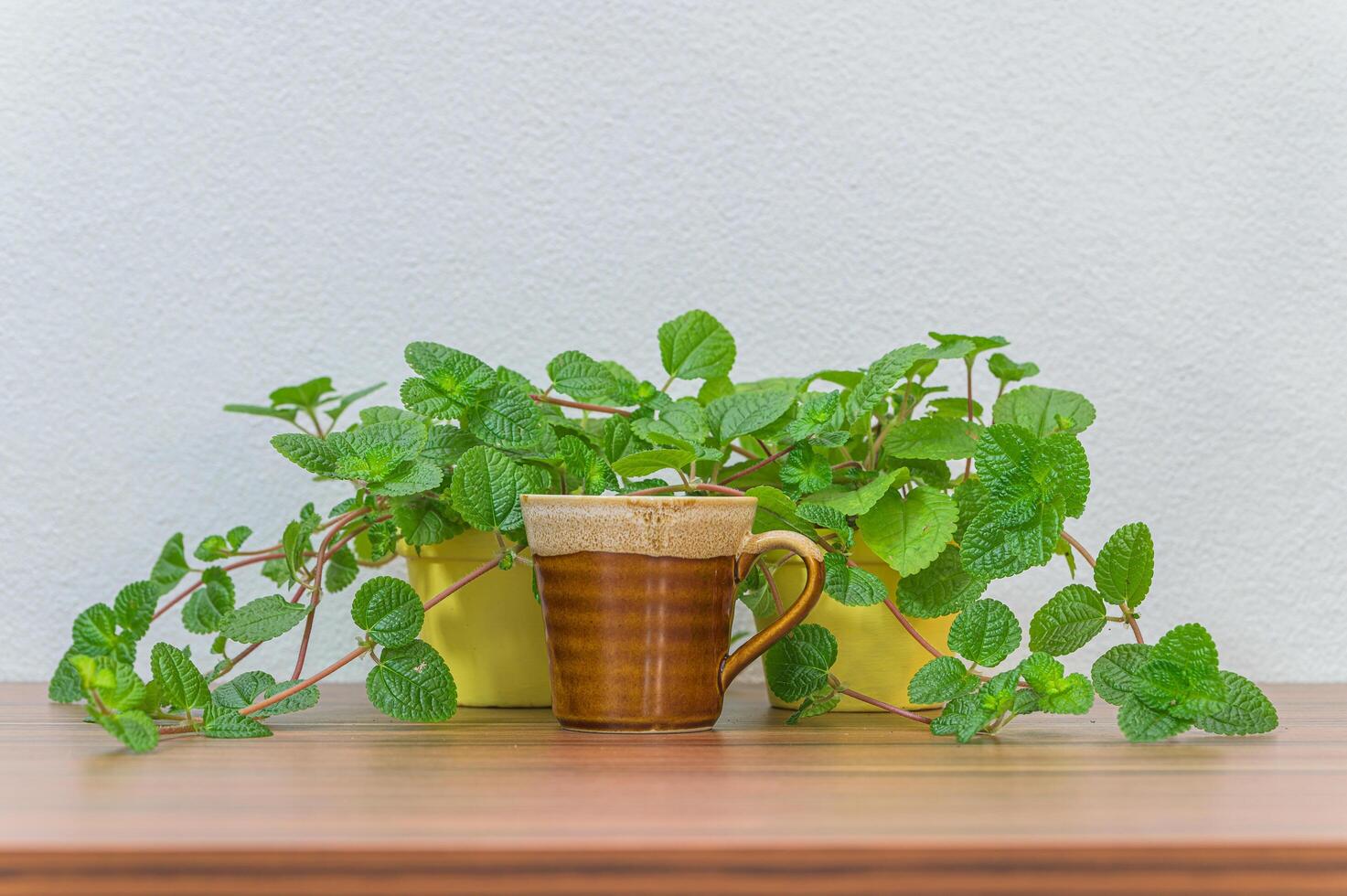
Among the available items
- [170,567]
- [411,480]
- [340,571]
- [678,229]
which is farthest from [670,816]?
[678,229]

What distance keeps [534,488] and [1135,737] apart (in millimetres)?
344

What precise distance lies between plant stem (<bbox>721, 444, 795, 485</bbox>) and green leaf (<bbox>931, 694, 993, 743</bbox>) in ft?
0.55

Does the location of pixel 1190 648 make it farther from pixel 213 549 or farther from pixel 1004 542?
pixel 213 549

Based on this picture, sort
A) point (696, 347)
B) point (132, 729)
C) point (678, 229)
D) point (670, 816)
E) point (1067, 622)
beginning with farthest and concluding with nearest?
point (678, 229), point (696, 347), point (1067, 622), point (132, 729), point (670, 816)

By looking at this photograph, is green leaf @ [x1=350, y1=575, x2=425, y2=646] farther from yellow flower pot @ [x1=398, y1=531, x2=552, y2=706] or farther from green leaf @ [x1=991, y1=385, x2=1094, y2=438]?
green leaf @ [x1=991, y1=385, x2=1094, y2=438]

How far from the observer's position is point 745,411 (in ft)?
2.18

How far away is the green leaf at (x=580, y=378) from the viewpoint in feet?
2.23

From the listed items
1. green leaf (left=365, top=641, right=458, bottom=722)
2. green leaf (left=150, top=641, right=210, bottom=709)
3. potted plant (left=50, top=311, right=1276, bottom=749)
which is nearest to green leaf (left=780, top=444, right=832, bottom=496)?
potted plant (left=50, top=311, right=1276, bottom=749)

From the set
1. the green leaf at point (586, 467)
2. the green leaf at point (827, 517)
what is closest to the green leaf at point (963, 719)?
the green leaf at point (827, 517)

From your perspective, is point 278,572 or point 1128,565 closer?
point 1128,565

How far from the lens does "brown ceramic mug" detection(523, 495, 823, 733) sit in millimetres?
561

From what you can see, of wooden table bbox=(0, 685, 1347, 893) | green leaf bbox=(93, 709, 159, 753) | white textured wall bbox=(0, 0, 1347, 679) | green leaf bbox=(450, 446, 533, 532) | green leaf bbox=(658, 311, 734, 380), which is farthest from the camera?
white textured wall bbox=(0, 0, 1347, 679)

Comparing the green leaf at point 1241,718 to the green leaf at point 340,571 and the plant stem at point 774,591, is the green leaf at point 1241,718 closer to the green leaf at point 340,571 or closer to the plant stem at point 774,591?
the plant stem at point 774,591

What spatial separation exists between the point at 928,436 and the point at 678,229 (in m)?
0.36
